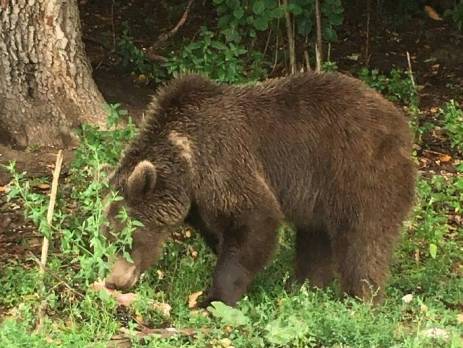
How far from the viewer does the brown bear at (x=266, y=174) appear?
6.45 m

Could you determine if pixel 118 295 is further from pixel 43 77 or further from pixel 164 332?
pixel 43 77

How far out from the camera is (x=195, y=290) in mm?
6918

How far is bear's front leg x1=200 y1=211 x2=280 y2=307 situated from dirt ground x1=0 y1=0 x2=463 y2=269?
11.3ft

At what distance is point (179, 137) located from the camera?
652 centimetres

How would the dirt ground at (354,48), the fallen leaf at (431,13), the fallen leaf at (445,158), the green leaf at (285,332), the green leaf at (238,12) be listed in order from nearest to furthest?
the green leaf at (285,332) → the fallen leaf at (445,158) → the dirt ground at (354,48) → the green leaf at (238,12) → the fallen leaf at (431,13)

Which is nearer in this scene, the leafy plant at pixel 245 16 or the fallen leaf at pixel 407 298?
the fallen leaf at pixel 407 298

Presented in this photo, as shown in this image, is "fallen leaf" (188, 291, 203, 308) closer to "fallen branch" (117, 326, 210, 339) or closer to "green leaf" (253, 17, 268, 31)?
"fallen branch" (117, 326, 210, 339)

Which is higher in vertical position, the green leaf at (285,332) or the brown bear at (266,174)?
the brown bear at (266,174)

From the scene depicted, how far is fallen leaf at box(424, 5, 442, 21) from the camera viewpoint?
14211 millimetres

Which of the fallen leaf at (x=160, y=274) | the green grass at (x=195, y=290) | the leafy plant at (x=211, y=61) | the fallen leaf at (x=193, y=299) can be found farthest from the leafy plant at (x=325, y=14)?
the fallen leaf at (x=193, y=299)

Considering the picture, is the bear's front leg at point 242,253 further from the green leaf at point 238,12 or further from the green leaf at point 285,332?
the green leaf at point 238,12

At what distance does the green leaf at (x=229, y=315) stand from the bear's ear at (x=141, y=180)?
879 millimetres

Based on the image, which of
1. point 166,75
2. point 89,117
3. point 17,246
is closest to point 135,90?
point 166,75

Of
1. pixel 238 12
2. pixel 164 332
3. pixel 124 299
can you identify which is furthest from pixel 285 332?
pixel 238 12
